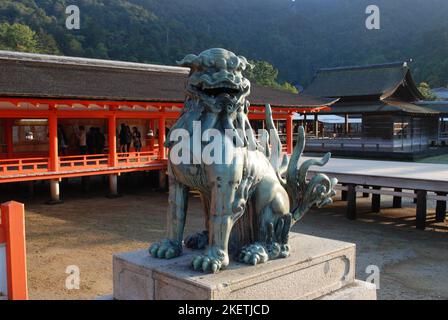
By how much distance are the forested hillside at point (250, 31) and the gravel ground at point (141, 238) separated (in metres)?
41.3

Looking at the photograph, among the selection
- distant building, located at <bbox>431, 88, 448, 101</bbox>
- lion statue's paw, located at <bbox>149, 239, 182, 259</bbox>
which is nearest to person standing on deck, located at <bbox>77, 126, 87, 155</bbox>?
lion statue's paw, located at <bbox>149, 239, 182, 259</bbox>

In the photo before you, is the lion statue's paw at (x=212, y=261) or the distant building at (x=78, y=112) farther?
the distant building at (x=78, y=112)

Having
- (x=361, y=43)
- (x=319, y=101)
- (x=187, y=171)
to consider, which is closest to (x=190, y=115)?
(x=187, y=171)

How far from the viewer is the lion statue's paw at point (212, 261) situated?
3812mm

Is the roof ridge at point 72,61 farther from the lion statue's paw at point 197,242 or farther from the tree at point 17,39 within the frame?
the tree at point 17,39

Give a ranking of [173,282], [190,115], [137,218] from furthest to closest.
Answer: [137,218] < [190,115] < [173,282]

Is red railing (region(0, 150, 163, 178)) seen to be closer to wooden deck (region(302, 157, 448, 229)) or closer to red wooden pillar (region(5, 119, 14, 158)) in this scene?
red wooden pillar (region(5, 119, 14, 158))

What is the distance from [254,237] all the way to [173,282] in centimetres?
103

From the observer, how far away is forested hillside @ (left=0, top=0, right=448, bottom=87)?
61.3m

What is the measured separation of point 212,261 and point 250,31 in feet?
304

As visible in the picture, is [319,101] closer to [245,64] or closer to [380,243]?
[380,243]

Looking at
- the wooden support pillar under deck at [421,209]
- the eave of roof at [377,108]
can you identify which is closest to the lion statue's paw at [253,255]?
the wooden support pillar under deck at [421,209]

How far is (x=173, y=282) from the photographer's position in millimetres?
3844

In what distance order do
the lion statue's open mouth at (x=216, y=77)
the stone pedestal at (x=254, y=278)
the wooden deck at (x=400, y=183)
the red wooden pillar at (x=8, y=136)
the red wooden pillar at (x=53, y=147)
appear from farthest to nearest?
the red wooden pillar at (x=8, y=136)
the red wooden pillar at (x=53, y=147)
the wooden deck at (x=400, y=183)
the lion statue's open mouth at (x=216, y=77)
the stone pedestal at (x=254, y=278)
